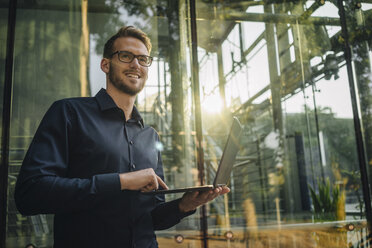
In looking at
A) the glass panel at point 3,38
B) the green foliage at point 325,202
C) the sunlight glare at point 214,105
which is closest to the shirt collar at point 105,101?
the glass panel at point 3,38

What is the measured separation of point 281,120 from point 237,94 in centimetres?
177

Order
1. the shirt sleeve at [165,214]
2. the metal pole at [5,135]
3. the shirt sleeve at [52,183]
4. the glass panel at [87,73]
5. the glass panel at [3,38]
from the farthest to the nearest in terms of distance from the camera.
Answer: the glass panel at [87,73]
the glass panel at [3,38]
the metal pole at [5,135]
the shirt sleeve at [165,214]
the shirt sleeve at [52,183]

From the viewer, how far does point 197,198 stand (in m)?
1.45

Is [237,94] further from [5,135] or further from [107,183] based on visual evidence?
[107,183]

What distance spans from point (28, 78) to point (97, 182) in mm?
2628

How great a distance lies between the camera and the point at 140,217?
138 centimetres

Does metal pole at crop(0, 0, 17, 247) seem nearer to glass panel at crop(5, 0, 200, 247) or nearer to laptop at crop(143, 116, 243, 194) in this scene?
glass panel at crop(5, 0, 200, 247)

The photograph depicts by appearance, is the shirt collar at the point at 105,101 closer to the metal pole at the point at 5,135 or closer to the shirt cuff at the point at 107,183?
the shirt cuff at the point at 107,183

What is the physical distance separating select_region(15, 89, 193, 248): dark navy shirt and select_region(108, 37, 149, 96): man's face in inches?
3.6

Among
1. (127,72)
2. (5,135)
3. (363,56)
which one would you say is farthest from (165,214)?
(363,56)

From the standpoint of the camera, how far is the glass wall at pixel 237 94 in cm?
342

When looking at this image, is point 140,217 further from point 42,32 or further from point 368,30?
point 368,30

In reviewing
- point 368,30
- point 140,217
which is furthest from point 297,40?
point 140,217

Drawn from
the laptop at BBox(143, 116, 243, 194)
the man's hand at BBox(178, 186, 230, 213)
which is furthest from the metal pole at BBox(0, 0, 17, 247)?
the laptop at BBox(143, 116, 243, 194)
